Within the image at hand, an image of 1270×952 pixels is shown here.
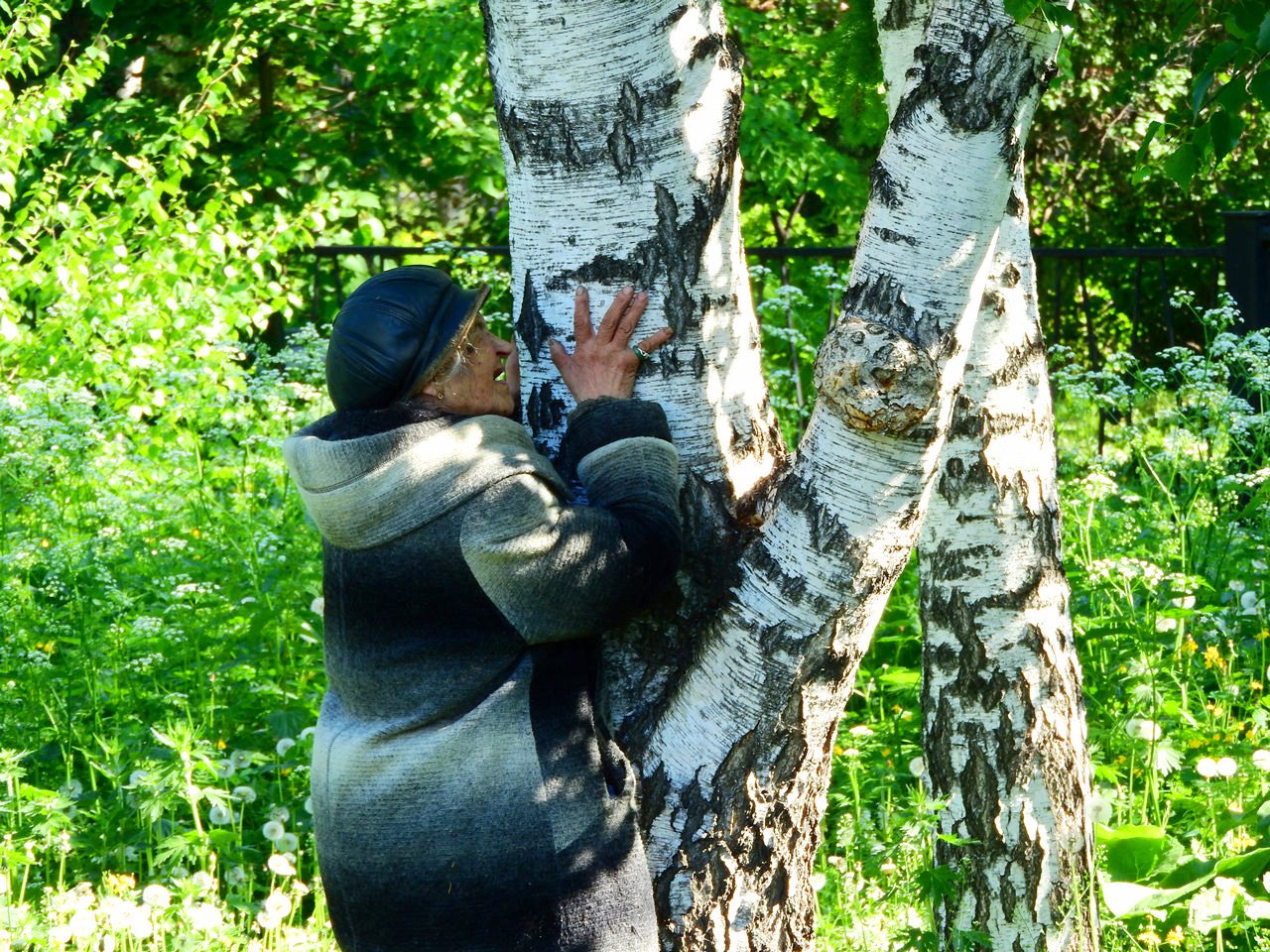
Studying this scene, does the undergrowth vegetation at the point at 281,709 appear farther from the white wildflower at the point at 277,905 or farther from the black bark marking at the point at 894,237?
the black bark marking at the point at 894,237

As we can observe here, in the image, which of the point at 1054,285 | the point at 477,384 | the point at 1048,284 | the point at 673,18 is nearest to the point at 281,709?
the point at 477,384

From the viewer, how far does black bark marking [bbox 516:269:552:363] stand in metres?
2.24

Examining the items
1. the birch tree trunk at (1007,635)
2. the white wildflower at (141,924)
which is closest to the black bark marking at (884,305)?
the birch tree trunk at (1007,635)

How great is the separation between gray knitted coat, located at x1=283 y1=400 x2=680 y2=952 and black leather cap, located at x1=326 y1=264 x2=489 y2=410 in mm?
45

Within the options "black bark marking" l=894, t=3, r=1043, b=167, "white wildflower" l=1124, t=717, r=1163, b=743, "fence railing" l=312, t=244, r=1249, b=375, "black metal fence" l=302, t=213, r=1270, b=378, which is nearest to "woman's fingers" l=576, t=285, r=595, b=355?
"black bark marking" l=894, t=3, r=1043, b=167

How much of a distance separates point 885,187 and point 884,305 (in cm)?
23

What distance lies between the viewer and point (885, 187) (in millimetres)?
2137

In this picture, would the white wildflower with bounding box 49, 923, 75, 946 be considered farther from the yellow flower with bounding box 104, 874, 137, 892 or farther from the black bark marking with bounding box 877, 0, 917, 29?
the black bark marking with bounding box 877, 0, 917, 29

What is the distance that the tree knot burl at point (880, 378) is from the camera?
194 centimetres

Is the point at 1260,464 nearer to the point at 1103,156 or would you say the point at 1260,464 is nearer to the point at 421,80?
the point at 421,80

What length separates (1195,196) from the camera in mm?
11359

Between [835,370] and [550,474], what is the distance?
1.47ft

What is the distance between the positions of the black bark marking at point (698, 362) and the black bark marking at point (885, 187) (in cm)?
37

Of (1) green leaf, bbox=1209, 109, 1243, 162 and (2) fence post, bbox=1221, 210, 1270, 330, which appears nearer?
(1) green leaf, bbox=1209, 109, 1243, 162
